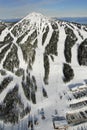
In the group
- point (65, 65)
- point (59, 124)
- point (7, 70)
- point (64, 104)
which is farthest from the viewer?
point (65, 65)

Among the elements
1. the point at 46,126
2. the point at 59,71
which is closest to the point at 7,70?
the point at 59,71

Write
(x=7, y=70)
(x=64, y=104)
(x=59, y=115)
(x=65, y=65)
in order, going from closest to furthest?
(x=59, y=115) < (x=64, y=104) < (x=7, y=70) < (x=65, y=65)

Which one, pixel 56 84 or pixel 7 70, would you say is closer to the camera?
pixel 56 84

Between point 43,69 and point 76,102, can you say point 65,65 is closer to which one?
point 43,69

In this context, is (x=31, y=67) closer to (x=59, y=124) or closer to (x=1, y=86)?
(x=1, y=86)

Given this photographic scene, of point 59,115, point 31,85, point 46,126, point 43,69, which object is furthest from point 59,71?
point 46,126

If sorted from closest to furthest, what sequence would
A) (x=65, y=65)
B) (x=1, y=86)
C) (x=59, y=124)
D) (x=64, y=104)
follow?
(x=59, y=124)
(x=64, y=104)
(x=1, y=86)
(x=65, y=65)

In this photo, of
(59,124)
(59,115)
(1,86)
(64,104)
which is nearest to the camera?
(59,124)

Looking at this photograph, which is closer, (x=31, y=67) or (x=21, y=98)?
(x=21, y=98)
